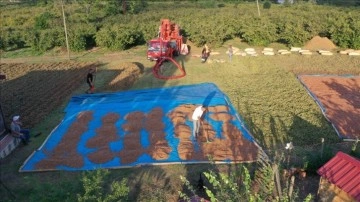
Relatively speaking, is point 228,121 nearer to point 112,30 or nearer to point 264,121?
point 264,121

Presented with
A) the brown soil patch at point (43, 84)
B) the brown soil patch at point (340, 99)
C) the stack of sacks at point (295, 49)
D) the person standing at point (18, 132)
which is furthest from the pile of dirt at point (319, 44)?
the person standing at point (18, 132)

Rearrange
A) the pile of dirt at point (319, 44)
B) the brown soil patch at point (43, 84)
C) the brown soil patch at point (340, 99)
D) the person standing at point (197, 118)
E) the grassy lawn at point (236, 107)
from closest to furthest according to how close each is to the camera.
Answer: the grassy lawn at point (236, 107)
the person standing at point (197, 118)
the brown soil patch at point (340, 99)
the brown soil patch at point (43, 84)
the pile of dirt at point (319, 44)

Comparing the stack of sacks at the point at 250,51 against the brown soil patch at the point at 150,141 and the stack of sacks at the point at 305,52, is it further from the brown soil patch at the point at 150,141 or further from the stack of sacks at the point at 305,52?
the brown soil patch at the point at 150,141

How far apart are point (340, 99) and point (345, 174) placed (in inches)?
315

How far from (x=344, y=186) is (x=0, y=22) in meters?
38.9

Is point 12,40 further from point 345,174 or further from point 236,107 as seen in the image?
point 345,174

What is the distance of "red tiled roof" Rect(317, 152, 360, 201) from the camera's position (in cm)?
807

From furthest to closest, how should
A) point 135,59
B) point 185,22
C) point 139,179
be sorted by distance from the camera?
point 185,22 < point 135,59 < point 139,179

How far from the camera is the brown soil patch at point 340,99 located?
13406 mm

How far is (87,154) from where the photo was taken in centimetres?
1195

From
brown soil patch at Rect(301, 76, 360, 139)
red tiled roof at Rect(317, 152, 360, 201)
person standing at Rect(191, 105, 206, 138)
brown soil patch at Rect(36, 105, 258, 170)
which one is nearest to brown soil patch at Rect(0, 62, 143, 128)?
brown soil patch at Rect(36, 105, 258, 170)

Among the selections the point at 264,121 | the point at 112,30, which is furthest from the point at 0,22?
the point at 264,121

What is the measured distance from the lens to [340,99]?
15820 mm

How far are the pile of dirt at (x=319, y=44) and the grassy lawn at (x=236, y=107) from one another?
2.41 meters
